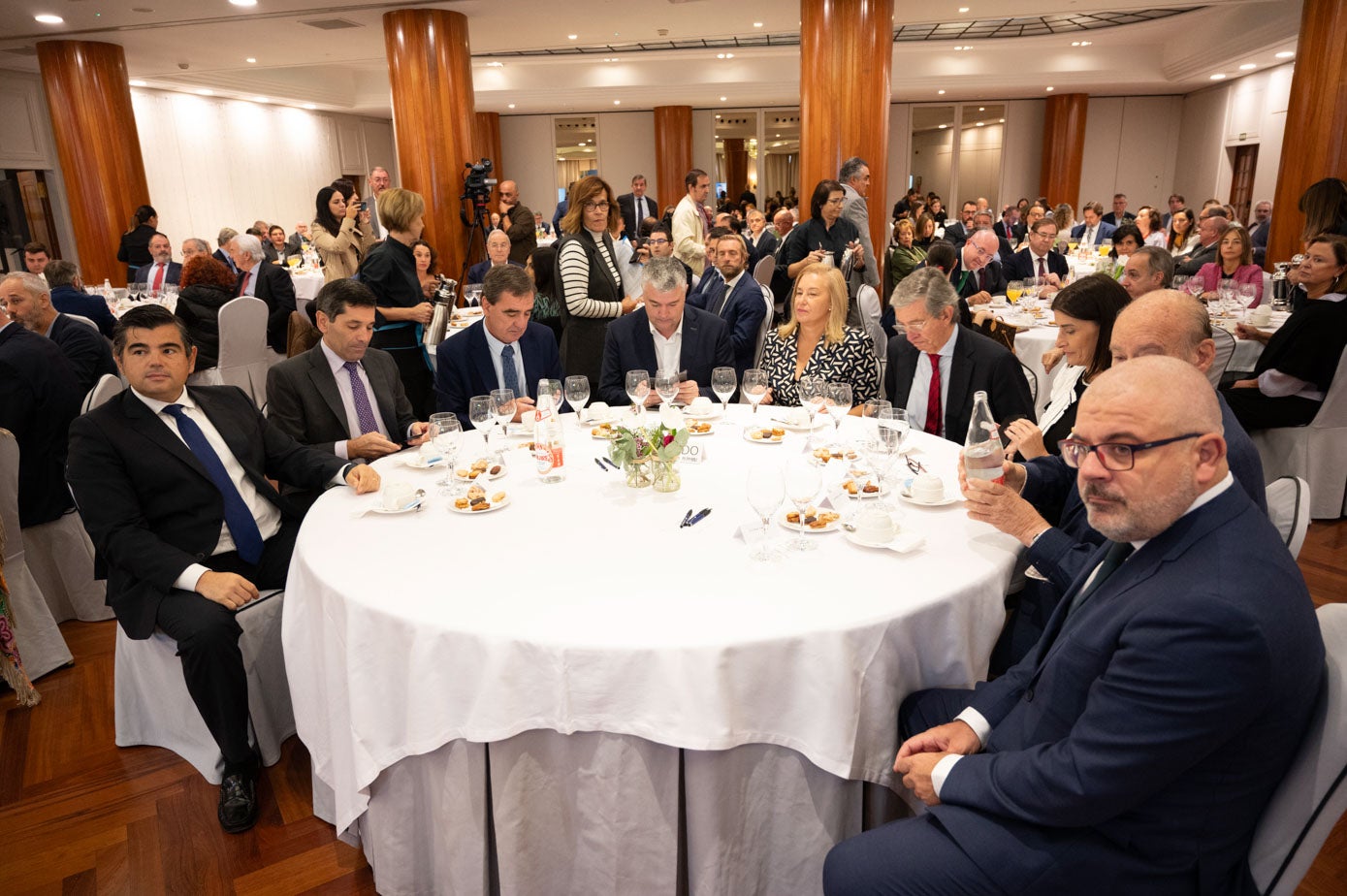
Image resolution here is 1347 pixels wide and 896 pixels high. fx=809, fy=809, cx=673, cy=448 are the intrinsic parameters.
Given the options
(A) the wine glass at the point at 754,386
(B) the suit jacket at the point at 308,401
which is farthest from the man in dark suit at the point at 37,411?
(A) the wine glass at the point at 754,386

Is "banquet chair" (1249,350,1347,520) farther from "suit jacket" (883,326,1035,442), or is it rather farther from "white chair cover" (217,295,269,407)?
"white chair cover" (217,295,269,407)

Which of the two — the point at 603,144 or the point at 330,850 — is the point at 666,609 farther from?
the point at 603,144

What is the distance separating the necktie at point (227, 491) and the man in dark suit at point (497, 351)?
1.19 metres

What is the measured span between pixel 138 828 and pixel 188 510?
3.09ft

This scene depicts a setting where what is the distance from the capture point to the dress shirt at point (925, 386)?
125 inches

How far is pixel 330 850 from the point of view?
2.29m

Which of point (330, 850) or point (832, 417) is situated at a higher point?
point (832, 417)

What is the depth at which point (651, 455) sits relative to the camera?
7.82 ft

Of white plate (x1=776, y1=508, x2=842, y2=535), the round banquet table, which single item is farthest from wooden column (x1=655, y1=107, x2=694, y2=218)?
the round banquet table

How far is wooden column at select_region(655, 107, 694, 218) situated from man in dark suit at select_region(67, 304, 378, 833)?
15681 mm

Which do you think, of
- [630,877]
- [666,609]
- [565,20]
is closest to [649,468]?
[666,609]

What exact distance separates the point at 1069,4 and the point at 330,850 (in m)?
11.6

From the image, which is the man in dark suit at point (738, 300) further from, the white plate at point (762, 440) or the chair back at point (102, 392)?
the chair back at point (102, 392)

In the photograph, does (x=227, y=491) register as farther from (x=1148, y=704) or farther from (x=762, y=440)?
(x=1148, y=704)
